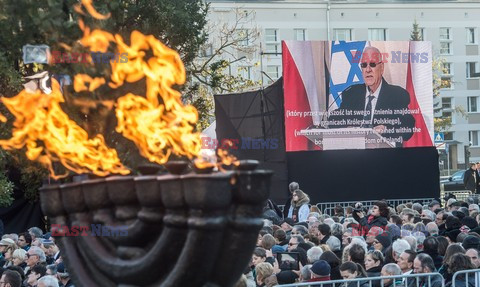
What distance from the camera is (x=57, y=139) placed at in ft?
14.7

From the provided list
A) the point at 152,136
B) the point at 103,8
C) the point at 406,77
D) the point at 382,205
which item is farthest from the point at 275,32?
the point at 152,136

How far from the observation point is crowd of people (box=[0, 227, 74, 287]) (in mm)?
8266

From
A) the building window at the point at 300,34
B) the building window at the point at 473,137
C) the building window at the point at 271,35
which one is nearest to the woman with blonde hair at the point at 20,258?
the building window at the point at 271,35

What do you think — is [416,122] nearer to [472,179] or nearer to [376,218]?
[472,179]

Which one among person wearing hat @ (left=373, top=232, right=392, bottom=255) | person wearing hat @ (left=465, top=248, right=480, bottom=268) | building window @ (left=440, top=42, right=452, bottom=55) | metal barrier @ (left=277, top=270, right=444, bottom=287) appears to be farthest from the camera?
building window @ (left=440, top=42, right=452, bottom=55)

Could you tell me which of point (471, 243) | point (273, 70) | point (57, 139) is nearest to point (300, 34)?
point (273, 70)

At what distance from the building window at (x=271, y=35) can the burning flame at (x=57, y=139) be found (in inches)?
2034

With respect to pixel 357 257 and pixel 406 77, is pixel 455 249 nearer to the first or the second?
pixel 357 257

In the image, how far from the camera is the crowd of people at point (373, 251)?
7953 millimetres

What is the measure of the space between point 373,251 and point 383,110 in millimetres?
12343

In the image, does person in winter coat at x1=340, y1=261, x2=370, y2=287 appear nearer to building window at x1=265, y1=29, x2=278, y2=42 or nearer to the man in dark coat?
the man in dark coat

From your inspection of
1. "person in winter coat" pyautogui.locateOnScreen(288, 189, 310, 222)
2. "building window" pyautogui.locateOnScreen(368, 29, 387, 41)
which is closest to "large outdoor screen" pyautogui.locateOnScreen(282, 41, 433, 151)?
"person in winter coat" pyautogui.locateOnScreen(288, 189, 310, 222)

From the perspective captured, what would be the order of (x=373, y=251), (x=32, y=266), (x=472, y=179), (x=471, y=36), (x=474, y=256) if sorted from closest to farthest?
1. (x=474, y=256)
2. (x=373, y=251)
3. (x=32, y=266)
4. (x=472, y=179)
5. (x=471, y=36)

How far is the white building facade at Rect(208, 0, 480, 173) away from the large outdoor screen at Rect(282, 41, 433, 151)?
3092 cm
